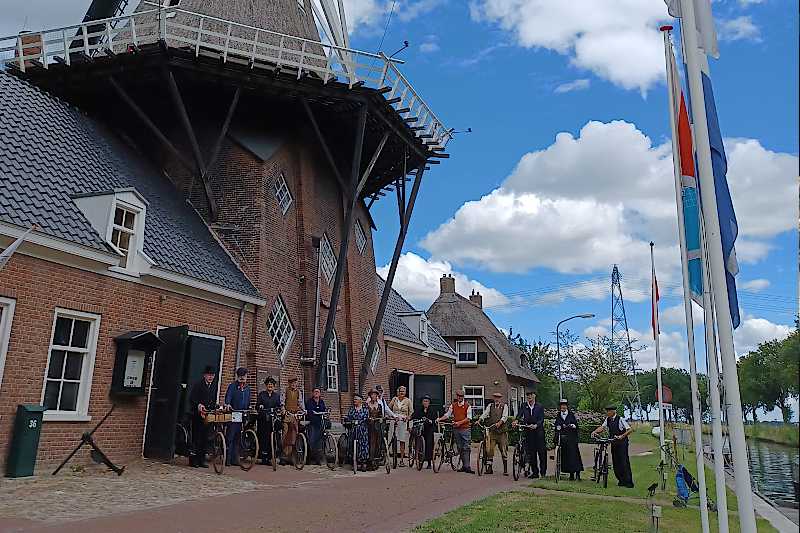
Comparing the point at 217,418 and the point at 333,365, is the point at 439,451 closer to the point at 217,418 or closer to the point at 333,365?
the point at 217,418

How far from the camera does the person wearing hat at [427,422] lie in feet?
51.2

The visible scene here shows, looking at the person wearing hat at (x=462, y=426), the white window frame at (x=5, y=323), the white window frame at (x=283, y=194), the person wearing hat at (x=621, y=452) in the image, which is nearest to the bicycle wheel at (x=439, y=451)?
the person wearing hat at (x=462, y=426)

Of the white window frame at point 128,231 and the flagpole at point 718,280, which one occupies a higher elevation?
the white window frame at point 128,231

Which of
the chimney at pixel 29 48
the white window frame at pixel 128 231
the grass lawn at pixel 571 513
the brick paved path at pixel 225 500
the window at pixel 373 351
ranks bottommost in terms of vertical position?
the grass lawn at pixel 571 513

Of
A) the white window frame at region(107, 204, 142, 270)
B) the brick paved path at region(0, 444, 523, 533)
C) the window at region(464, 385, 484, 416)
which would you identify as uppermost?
the white window frame at region(107, 204, 142, 270)

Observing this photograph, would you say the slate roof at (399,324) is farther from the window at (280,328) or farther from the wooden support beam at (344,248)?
the window at (280,328)

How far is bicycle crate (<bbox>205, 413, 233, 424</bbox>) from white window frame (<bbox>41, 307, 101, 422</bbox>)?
2.08 meters

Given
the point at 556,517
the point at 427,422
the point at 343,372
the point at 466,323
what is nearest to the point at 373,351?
the point at 343,372

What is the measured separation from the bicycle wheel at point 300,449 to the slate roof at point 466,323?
2807 cm

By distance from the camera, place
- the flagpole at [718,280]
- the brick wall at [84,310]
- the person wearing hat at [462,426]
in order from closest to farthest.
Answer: the flagpole at [718,280] → the brick wall at [84,310] → the person wearing hat at [462,426]

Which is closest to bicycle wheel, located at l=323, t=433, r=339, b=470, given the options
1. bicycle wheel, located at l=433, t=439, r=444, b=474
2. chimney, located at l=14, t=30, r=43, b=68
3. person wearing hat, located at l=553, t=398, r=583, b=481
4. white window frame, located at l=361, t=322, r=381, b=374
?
bicycle wheel, located at l=433, t=439, r=444, b=474

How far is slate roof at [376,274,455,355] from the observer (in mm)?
26844

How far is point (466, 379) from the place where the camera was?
1640 inches

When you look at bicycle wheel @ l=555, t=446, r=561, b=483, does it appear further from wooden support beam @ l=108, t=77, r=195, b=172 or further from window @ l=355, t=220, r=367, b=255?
wooden support beam @ l=108, t=77, r=195, b=172
